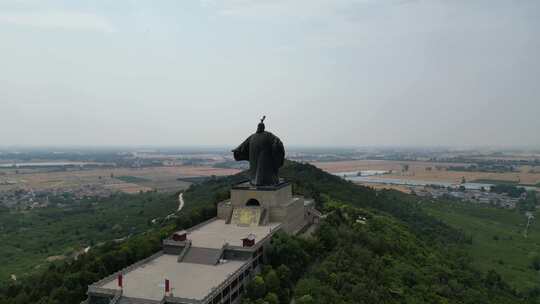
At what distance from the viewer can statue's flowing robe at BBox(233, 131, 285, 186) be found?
40562mm

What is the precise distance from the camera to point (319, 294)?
26953mm

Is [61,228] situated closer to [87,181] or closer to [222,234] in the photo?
[222,234]

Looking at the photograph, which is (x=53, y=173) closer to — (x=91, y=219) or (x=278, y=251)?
(x=91, y=219)

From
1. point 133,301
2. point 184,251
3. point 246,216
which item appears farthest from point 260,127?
point 133,301

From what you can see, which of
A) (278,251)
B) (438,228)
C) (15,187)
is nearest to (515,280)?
(438,228)

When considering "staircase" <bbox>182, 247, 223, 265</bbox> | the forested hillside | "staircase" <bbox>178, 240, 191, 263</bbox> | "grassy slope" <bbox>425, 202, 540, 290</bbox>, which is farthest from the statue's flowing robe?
"grassy slope" <bbox>425, 202, 540, 290</bbox>

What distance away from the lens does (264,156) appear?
40844mm

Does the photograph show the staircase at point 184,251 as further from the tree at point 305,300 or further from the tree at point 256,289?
the tree at point 305,300

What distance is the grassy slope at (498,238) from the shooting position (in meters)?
56.6

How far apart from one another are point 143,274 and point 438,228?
53.6 meters

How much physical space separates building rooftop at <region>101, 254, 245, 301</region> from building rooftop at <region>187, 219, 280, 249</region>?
2.08 metres

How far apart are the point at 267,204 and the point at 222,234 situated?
5.41 metres

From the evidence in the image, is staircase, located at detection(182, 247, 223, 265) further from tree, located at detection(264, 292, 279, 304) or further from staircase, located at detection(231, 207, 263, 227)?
staircase, located at detection(231, 207, 263, 227)

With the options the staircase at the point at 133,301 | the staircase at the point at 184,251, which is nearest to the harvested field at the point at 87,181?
the staircase at the point at 184,251
